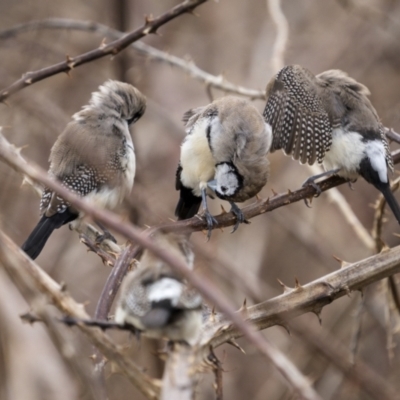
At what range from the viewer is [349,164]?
14.6 feet

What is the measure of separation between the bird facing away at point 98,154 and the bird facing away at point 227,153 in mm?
Result: 473

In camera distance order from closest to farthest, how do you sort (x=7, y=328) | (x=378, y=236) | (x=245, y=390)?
1. (x=378, y=236)
2. (x=7, y=328)
3. (x=245, y=390)

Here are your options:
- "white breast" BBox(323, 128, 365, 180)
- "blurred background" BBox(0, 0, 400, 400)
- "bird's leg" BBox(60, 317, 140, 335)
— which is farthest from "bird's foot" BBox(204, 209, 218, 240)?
"blurred background" BBox(0, 0, 400, 400)

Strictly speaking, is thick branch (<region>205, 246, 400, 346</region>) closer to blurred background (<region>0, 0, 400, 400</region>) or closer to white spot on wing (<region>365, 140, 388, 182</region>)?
white spot on wing (<region>365, 140, 388, 182</region>)

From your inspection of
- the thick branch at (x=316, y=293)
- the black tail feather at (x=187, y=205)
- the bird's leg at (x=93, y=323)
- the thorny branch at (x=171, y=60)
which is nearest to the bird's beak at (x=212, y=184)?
the black tail feather at (x=187, y=205)

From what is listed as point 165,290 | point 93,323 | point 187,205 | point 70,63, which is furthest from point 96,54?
point 93,323

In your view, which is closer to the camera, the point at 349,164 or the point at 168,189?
the point at 349,164

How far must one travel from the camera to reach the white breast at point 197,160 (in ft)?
13.8

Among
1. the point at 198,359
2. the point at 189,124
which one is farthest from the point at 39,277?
the point at 189,124

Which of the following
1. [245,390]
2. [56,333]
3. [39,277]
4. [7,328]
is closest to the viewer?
[56,333]

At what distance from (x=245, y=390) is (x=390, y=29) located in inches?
165

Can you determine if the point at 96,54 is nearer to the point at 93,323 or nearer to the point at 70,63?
the point at 70,63

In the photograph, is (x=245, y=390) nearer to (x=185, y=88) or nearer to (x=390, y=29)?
(x=185, y=88)

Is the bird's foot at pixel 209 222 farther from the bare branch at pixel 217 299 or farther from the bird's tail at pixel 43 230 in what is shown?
the bare branch at pixel 217 299
